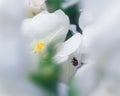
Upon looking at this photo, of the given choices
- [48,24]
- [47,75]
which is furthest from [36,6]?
[47,75]

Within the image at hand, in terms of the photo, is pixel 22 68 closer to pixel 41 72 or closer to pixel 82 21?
pixel 41 72

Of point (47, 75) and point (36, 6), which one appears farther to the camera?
point (36, 6)

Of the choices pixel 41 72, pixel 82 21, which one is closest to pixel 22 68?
pixel 41 72

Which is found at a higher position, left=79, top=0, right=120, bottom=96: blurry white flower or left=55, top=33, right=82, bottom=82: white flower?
left=79, top=0, right=120, bottom=96: blurry white flower

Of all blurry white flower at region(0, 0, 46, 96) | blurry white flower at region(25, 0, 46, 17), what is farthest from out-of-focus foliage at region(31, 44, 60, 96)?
blurry white flower at region(25, 0, 46, 17)

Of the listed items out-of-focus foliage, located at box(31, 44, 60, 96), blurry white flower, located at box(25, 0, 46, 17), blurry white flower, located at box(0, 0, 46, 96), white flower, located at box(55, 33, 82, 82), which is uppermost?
blurry white flower, located at box(0, 0, 46, 96)

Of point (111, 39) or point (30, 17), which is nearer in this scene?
point (111, 39)

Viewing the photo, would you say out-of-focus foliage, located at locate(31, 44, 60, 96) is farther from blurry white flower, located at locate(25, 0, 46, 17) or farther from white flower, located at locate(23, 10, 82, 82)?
blurry white flower, located at locate(25, 0, 46, 17)

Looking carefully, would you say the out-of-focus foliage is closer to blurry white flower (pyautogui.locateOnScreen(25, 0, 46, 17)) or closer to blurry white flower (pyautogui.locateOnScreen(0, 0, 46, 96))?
blurry white flower (pyautogui.locateOnScreen(0, 0, 46, 96))

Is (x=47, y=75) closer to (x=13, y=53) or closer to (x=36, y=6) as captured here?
(x=13, y=53)

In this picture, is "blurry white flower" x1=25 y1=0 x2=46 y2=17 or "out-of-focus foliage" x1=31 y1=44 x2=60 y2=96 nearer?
"out-of-focus foliage" x1=31 y1=44 x2=60 y2=96

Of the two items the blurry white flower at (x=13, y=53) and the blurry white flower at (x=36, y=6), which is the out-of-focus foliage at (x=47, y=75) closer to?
the blurry white flower at (x=13, y=53)
